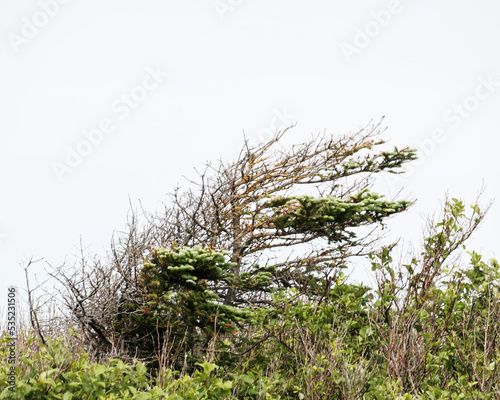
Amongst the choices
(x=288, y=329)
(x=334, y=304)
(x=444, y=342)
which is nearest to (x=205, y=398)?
(x=288, y=329)

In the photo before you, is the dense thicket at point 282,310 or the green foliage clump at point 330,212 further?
the green foliage clump at point 330,212

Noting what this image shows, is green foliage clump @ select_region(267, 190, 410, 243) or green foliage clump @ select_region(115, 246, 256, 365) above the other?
green foliage clump @ select_region(267, 190, 410, 243)

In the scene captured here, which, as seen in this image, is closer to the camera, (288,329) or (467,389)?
(467,389)

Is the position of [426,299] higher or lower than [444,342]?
higher

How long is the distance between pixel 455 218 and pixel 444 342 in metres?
1.95

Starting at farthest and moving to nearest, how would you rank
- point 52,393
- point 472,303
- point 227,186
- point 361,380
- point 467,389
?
point 227,186, point 472,303, point 467,389, point 361,380, point 52,393

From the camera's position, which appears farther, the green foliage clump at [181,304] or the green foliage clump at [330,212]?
the green foliage clump at [330,212]

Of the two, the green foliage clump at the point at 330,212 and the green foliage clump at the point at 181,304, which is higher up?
the green foliage clump at the point at 330,212

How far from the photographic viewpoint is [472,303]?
7.67 metres

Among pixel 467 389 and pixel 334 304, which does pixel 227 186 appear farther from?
pixel 467 389

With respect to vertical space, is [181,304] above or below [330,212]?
below

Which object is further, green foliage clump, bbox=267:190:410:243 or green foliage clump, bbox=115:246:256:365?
green foliage clump, bbox=267:190:410:243

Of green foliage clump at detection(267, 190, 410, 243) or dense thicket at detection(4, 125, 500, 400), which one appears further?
green foliage clump at detection(267, 190, 410, 243)

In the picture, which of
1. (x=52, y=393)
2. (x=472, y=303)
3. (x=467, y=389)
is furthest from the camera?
(x=472, y=303)
